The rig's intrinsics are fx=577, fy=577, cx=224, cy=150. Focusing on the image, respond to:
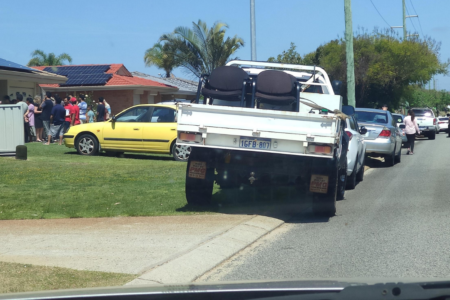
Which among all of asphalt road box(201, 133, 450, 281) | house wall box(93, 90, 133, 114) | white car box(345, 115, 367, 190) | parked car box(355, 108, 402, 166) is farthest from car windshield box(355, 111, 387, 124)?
house wall box(93, 90, 133, 114)

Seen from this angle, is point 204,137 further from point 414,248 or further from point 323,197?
point 414,248

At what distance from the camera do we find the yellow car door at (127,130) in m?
16.6

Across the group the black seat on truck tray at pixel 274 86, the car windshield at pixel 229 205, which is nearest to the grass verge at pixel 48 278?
the car windshield at pixel 229 205

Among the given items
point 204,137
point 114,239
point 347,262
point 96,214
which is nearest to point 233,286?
point 347,262

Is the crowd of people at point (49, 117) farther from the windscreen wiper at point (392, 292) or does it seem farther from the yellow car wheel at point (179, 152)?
the windscreen wiper at point (392, 292)

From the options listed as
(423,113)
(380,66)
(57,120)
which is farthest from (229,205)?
(380,66)

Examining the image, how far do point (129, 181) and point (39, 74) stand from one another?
12761 millimetres

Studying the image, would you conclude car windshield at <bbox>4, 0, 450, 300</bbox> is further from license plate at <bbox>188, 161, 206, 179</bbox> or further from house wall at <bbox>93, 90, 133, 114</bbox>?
house wall at <bbox>93, 90, 133, 114</bbox>

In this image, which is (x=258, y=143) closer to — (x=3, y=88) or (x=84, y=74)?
(x=3, y=88)

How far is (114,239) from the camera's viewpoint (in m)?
6.94

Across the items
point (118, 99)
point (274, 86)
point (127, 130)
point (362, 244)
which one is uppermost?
point (118, 99)

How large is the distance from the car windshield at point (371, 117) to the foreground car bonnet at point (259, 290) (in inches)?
613

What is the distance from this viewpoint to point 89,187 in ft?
36.2

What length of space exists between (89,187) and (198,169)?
10.7 ft
